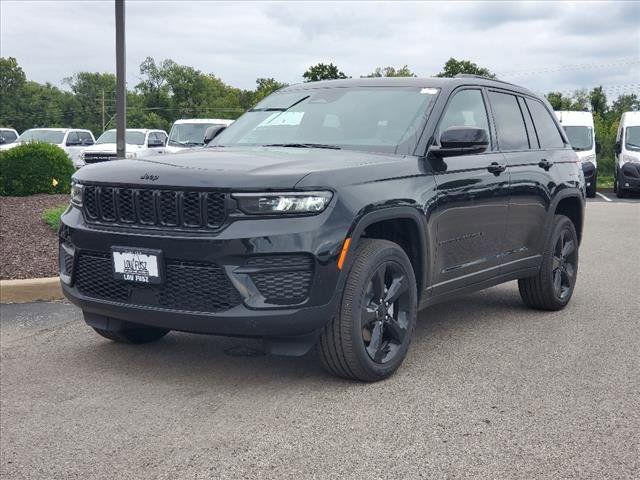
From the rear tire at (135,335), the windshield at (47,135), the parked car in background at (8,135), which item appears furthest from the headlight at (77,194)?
the parked car in background at (8,135)

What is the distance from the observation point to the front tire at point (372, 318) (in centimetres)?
465

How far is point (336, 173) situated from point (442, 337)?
6.65ft

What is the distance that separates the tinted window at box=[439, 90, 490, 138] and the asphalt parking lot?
59.5 inches

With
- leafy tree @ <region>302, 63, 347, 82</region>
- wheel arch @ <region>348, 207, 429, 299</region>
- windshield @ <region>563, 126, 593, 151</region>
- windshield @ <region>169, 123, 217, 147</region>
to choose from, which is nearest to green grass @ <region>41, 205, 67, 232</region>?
wheel arch @ <region>348, 207, 429, 299</region>

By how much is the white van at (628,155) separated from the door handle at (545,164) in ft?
57.6

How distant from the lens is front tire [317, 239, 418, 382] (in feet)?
15.3

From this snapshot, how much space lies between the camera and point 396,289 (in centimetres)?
502

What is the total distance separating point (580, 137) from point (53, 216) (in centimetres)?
1693

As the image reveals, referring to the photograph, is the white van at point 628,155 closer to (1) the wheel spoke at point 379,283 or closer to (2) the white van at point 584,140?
(2) the white van at point 584,140

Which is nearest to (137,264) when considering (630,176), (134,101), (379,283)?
(379,283)

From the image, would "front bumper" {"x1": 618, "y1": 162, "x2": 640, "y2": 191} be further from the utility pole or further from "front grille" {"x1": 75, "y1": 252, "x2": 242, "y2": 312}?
"front grille" {"x1": 75, "y1": 252, "x2": 242, "y2": 312}

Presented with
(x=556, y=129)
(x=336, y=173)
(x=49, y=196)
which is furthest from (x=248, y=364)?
(x=49, y=196)

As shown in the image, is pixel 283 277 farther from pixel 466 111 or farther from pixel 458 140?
pixel 466 111

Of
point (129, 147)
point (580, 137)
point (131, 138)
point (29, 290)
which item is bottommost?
point (29, 290)
